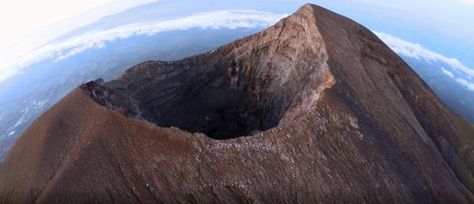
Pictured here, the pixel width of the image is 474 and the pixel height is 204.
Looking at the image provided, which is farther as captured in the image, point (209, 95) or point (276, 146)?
point (209, 95)

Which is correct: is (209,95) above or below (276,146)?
below

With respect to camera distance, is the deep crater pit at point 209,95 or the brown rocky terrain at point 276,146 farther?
the deep crater pit at point 209,95

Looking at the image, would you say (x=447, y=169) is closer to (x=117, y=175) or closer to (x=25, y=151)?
(x=117, y=175)

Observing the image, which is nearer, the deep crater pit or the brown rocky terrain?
the brown rocky terrain
